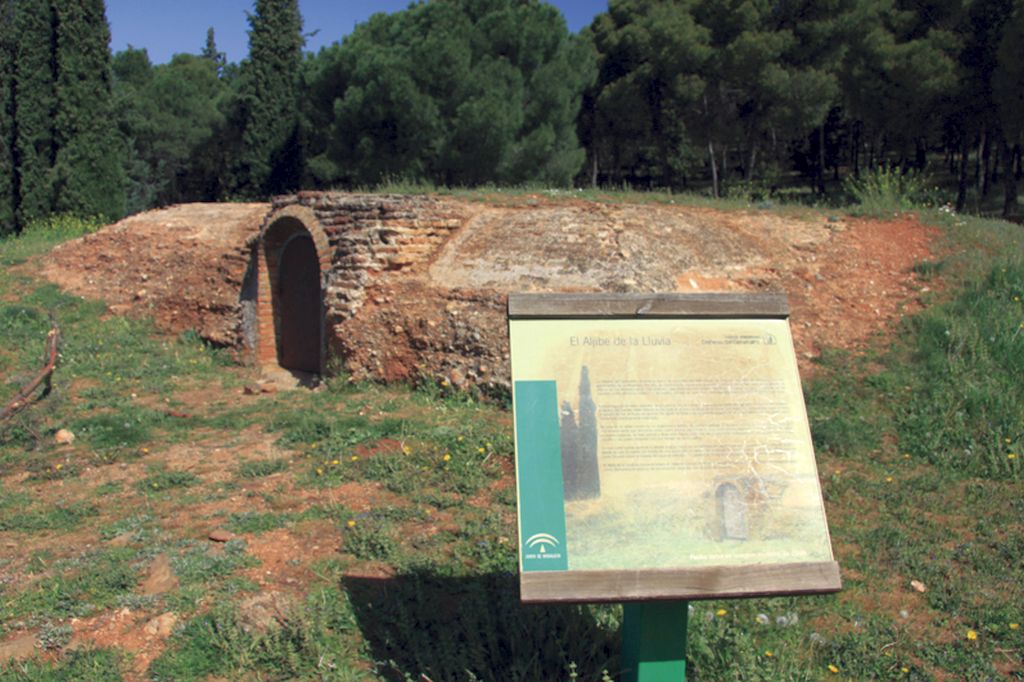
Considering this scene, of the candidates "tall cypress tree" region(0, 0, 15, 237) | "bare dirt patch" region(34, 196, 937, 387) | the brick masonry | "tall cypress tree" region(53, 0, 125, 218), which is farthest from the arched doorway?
"tall cypress tree" region(0, 0, 15, 237)

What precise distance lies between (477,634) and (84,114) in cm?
1931

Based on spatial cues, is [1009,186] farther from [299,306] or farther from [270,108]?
[270,108]

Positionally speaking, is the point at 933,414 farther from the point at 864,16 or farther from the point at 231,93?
the point at 231,93

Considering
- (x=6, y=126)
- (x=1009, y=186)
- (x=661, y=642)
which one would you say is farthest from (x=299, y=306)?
(x=1009, y=186)

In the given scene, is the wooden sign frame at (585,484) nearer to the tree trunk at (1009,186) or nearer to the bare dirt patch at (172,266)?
the bare dirt patch at (172,266)

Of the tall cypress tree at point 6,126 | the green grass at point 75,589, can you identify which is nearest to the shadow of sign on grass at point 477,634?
the green grass at point 75,589

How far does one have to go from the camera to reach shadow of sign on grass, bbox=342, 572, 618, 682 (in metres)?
3.38

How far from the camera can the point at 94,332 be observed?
390 inches

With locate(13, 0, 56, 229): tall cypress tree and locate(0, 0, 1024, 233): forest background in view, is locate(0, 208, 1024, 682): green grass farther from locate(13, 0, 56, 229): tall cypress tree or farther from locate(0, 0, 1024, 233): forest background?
locate(13, 0, 56, 229): tall cypress tree

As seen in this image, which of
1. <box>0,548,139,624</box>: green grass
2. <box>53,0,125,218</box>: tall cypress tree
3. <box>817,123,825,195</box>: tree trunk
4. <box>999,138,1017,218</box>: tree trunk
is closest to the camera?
<box>0,548,139,624</box>: green grass

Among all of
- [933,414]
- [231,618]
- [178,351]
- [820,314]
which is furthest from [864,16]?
[231,618]

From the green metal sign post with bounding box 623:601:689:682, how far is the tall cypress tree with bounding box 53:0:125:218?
63.8 feet

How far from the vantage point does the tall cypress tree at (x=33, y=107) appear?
734 inches

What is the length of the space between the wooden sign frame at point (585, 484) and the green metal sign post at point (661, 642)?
0.23 m
